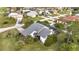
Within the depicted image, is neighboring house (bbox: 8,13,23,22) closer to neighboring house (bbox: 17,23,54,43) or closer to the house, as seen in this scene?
neighboring house (bbox: 17,23,54,43)

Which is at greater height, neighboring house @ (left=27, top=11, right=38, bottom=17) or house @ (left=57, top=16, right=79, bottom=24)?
neighboring house @ (left=27, top=11, right=38, bottom=17)

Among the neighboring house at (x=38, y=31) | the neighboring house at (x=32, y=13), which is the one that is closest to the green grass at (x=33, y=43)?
the neighboring house at (x=38, y=31)

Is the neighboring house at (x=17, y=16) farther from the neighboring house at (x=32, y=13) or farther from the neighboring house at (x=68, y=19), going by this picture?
the neighboring house at (x=68, y=19)

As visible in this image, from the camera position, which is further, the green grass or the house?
the house

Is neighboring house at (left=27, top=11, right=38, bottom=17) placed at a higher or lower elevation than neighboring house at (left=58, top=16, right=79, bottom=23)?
higher

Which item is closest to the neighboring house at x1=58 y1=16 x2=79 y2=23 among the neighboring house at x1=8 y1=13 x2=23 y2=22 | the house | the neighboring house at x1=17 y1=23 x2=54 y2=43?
the house

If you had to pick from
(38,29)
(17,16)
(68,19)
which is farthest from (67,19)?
(17,16)

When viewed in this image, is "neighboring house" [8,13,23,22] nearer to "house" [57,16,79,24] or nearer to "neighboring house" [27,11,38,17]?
"neighboring house" [27,11,38,17]

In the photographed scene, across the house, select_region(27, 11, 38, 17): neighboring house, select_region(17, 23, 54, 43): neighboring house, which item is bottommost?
select_region(17, 23, 54, 43): neighboring house

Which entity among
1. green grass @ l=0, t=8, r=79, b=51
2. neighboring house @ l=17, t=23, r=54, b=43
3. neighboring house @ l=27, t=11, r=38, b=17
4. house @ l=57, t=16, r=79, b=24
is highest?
neighboring house @ l=27, t=11, r=38, b=17
